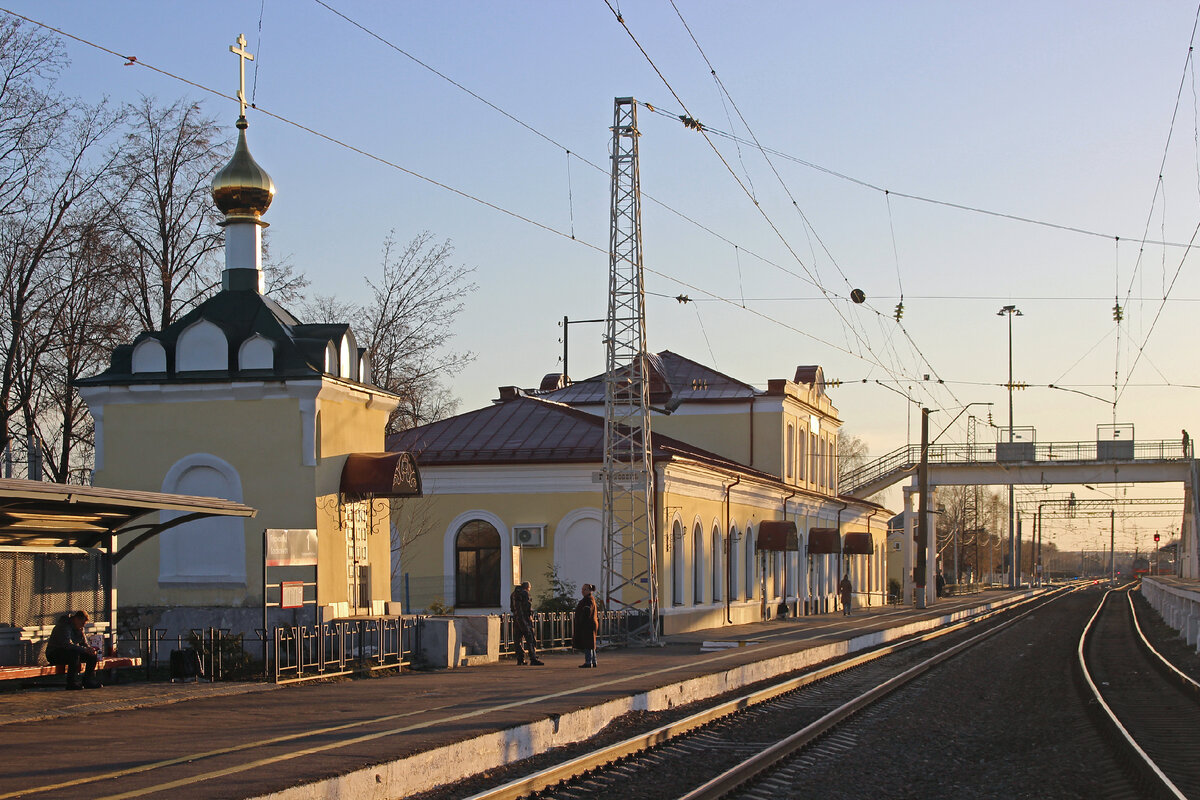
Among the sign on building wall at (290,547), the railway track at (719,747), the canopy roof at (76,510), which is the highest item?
the canopy roof at (76,510)

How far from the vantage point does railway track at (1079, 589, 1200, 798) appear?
483 inches

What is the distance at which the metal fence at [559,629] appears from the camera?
81.2 ft

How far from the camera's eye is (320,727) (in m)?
13.3

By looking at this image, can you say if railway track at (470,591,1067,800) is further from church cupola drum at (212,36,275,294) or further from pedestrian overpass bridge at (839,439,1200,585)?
pedestrian overpass bridge at (839,439,1200,585)

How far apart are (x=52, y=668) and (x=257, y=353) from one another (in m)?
8.09

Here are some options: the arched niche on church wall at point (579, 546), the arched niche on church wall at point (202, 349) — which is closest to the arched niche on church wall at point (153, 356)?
the arched niche on church wall at point (202, 349)

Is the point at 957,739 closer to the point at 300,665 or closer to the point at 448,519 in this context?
the point at 300,665

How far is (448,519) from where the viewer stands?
3481 cm

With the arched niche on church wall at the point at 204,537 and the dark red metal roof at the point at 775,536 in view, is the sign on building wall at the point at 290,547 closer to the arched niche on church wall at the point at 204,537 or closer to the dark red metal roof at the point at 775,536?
the arched niche on church wall at the point at 204,537

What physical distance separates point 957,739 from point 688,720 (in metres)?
2.93

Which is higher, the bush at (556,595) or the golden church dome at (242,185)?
the golden church dome at (242,185)

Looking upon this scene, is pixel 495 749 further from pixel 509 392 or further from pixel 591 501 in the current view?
pixel 509 392

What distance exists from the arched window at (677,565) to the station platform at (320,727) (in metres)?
12.4

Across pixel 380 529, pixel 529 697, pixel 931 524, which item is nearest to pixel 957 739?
pixel 529 697
